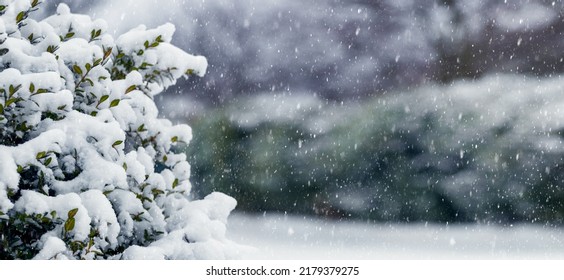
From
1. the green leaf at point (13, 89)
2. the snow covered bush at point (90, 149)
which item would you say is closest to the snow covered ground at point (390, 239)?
the snow covered bush at point (90, 149)

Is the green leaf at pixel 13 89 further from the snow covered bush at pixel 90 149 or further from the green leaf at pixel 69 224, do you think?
the green leaf at pixel 69 224

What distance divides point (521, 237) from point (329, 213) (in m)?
1.74

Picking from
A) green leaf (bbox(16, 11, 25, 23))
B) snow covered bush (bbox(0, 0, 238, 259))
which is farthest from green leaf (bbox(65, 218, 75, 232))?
green leaf (bbox(16, 11, 25, 23))

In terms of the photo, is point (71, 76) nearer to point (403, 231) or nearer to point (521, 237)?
point (403, 231)

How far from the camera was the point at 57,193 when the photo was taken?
2.01 m

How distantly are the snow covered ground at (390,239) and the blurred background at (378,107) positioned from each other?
97 millimetres

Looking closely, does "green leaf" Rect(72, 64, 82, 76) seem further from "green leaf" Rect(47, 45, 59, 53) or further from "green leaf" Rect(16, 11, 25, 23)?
"green leaf" Rect(16, 11, 25, 23)

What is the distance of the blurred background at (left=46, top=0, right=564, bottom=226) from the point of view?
5.04 metres

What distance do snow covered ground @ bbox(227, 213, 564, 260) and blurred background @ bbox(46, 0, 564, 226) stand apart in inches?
3.8

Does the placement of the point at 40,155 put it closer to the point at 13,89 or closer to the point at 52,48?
the point at 13,89

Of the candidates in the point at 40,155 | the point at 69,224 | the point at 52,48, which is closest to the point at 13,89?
the point at 40,155

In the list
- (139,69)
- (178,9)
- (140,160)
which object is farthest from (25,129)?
(178,9)

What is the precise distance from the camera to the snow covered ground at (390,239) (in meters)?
4.85
